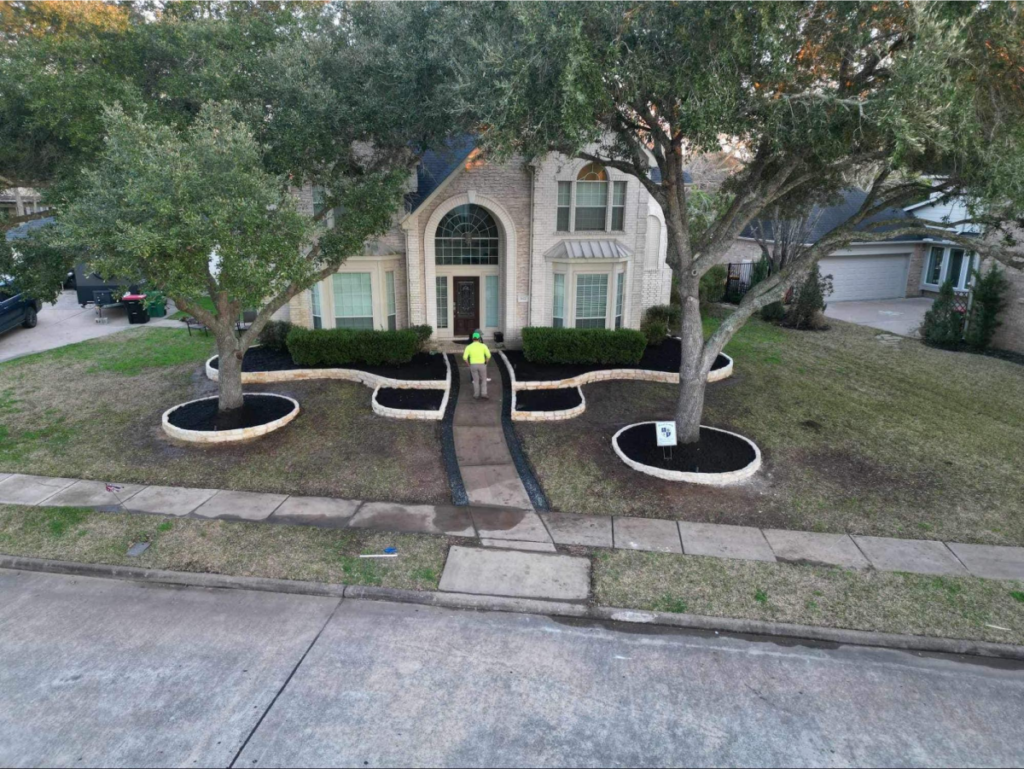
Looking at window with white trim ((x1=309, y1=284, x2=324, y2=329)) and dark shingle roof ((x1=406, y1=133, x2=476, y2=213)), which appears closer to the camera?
dark shingle roof ((x1=406, y1=133, x2=476, y2=213))

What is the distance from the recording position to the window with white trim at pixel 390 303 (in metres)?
19.4

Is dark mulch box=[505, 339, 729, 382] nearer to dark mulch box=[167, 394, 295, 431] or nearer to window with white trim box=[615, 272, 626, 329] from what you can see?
window with white trim box=[615, 272, 626, 329]

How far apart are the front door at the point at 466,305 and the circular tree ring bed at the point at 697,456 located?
8.25m

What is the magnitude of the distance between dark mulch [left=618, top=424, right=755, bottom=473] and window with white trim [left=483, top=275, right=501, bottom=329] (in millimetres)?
8182

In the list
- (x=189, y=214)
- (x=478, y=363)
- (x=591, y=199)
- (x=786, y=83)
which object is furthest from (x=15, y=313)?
(x=786, y=83)

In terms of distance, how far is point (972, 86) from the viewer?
383 inches

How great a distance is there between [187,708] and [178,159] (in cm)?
789

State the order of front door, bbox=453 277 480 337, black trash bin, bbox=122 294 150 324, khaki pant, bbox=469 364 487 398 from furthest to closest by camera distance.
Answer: black trash bin, bbox=122 294 150 324, front door, bbox=453 277 480 337, khaki pant, bbox=469 364 487 398

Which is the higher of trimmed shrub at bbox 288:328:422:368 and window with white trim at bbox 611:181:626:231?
window with white trim at bbox 611:181:626:231

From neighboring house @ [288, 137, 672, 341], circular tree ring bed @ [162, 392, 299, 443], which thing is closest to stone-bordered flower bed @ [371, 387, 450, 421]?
circular tree ring bed @ [162, 392, 299, 443]

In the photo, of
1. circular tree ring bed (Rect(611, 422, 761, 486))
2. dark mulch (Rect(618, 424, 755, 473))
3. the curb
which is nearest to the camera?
the curb

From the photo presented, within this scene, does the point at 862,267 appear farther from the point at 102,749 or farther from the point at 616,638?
the point at 102,749

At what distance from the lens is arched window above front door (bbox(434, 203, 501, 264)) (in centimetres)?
1920

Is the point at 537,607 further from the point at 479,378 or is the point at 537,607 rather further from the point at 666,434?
the point at 479,378
